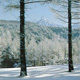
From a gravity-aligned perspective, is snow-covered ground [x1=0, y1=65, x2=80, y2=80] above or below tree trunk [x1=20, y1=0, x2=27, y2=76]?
below

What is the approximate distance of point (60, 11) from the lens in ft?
27.1

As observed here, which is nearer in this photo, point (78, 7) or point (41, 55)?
point (78, 7)

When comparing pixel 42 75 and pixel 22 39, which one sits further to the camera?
pixel 42 75

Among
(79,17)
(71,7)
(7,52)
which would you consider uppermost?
(71,7)

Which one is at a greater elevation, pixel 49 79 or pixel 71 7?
pixel 71 7

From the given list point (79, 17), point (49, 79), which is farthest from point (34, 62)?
point (49, 79)

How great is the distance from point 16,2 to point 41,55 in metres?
31.2

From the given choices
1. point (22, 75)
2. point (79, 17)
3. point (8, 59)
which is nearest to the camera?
point (22, 75)

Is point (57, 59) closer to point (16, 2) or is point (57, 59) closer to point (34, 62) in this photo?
point (34, 62)

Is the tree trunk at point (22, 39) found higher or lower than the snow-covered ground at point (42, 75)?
higher

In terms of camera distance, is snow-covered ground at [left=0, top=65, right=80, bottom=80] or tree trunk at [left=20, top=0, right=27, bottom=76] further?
tree trunk at [left=20, top=0, right=27, bottom=76]

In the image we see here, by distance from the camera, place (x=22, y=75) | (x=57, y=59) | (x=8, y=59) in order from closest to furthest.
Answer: (x=22, y=75), (x=8, y=59), (x=57, y=59)

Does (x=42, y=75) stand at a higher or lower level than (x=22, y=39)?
lower

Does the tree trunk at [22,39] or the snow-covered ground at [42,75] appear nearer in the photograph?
the snow-covered ground at [42,75]
